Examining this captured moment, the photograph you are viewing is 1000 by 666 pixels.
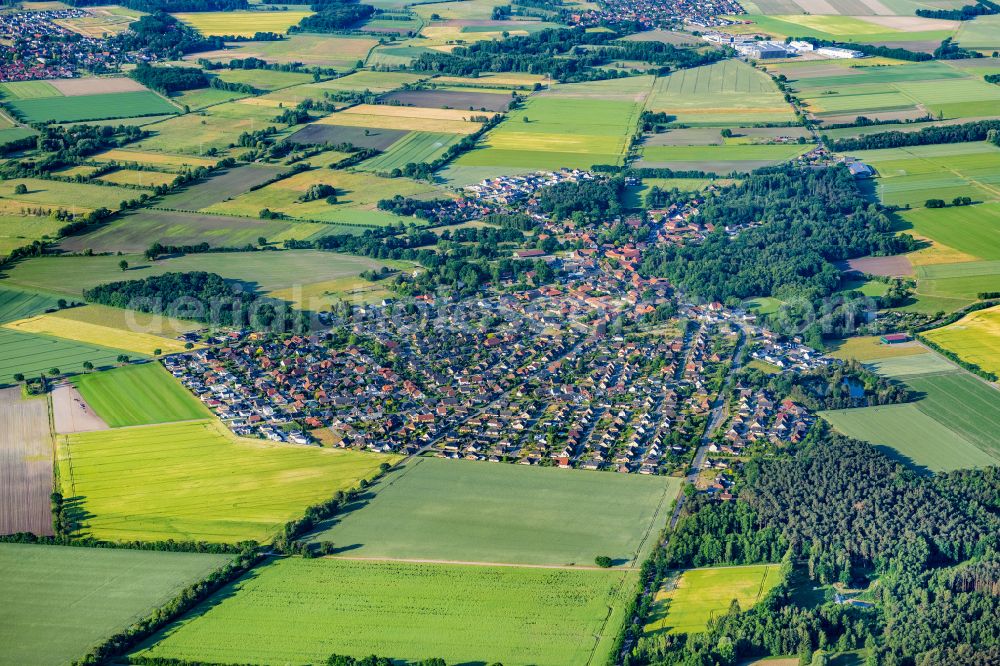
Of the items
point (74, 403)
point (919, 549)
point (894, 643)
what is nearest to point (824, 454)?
point (919, 549)

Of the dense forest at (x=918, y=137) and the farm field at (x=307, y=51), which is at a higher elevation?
the farm field at (x=307, y=51)

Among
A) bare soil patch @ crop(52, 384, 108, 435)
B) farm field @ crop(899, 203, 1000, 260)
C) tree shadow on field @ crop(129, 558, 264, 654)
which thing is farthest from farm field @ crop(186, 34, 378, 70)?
tree shadow on field @ crop(129, 558, 264, 654)

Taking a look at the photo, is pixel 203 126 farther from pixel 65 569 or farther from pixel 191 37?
pixel 65 569

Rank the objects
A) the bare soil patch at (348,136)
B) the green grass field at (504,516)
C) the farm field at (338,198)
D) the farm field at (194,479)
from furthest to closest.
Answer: the bare soil patch at (348,136) < the farm field at (338,198) < the farm field at (194,479) < the green grass field at (504,516)

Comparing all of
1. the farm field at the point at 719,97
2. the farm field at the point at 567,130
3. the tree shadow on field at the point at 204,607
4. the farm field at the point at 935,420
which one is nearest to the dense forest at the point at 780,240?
the farm field at the point at 935,420

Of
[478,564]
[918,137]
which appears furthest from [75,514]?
[918,137]

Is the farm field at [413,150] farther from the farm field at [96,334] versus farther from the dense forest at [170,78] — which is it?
the farm field at [96,334]

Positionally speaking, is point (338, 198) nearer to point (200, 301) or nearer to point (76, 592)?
point (200, 301)

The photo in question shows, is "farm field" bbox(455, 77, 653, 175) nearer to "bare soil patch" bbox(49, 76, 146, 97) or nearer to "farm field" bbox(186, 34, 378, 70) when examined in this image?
"farm field" bbox(186, 34, 378, 70)
